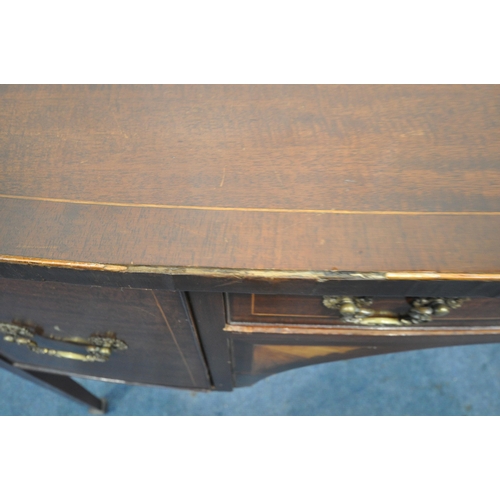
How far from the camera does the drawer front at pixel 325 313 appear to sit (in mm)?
352

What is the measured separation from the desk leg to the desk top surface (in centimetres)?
48

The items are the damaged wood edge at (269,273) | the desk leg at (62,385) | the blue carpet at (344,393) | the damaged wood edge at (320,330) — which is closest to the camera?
the damaged wood edge at (269,273)

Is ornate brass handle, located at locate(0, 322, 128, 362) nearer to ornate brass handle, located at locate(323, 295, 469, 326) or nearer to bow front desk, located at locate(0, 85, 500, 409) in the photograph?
bow front desk, located at locate(0, 85, 500, 409)

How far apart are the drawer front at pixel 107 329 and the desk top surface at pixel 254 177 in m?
0.07

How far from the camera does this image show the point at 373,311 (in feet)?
1.16

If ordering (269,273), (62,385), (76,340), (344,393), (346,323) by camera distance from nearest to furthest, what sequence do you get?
(269,273)
(346,323)
(76,340)
(62,385)
(344,393)

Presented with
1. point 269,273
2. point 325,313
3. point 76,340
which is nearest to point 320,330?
point 325,313

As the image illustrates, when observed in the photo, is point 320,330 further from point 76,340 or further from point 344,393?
point 344,393

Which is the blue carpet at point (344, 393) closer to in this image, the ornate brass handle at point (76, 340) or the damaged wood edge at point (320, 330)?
the ornate brass handle at point (76, 340)

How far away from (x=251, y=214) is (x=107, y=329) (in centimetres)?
24

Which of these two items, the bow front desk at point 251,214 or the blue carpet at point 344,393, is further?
the blue carpet at point 344,393

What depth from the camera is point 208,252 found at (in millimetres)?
282

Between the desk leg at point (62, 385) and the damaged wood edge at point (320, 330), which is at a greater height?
the damaged wood edge at point (320, 330)

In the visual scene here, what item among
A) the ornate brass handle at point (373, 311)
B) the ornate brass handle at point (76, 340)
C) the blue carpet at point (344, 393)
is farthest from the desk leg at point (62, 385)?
the ornate brass handle at point (373, 311)
